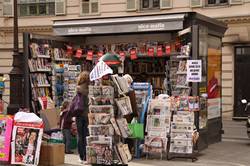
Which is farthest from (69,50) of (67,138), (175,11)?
(175,11)

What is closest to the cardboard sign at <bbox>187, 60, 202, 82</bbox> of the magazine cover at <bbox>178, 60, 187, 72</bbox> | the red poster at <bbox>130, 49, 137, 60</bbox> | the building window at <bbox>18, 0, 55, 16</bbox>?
the magazine cover at <bbox>178, 60, 187, 72</bbox>

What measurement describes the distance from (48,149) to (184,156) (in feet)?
9.93

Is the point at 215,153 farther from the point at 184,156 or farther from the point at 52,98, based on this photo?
the point at 52,98

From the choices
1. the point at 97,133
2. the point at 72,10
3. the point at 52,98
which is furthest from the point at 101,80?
the point at 72,10

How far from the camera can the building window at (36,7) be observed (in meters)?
26.5

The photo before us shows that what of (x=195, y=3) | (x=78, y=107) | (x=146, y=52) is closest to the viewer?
(x=78, y=107)

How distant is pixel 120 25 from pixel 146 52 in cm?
144

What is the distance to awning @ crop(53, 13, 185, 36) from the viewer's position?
42.1ft

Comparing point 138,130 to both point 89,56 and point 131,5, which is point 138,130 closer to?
point 89,56

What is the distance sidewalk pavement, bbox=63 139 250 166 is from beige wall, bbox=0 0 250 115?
355 inches

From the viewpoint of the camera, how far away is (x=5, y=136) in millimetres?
9969

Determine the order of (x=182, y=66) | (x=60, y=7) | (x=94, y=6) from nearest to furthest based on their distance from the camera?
(x=182, y=66) → (x=94, y=6) → (x=60, y=7)

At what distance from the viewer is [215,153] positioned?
12.1 meters

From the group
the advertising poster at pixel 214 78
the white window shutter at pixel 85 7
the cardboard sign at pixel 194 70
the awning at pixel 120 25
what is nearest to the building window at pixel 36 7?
the white window shutter at pixel 85 7
